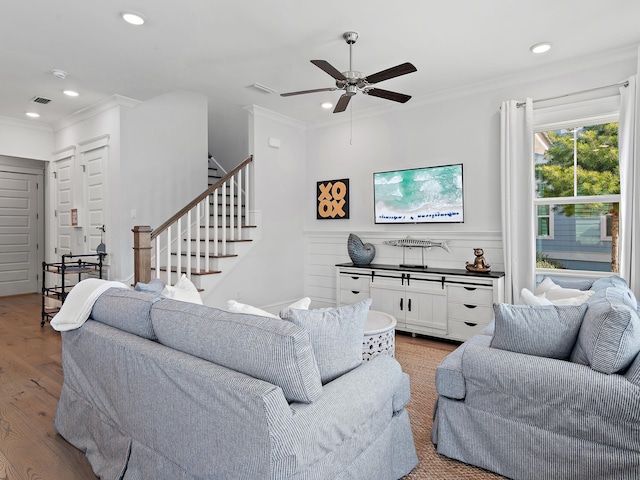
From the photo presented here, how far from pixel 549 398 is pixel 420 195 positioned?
3247 millimetres

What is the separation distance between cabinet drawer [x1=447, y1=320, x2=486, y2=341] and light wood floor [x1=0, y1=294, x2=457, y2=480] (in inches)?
4.5

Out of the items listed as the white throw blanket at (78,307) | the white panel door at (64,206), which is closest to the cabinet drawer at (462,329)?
the white throw blanket at (78,307)

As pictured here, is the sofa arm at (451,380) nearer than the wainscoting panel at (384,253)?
Yes

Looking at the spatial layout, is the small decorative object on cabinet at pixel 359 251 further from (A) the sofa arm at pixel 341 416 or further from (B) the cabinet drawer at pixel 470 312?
(A) the sofa arm at pixel 341 416

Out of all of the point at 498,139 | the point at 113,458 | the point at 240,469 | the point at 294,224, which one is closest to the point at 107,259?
the point at 294,224

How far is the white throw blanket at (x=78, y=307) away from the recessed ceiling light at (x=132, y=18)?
1972 mm

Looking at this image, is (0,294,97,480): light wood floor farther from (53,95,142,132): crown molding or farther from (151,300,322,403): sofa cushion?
(53,95,142,132): crown molding

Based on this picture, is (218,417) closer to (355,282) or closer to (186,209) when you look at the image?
(186,209)

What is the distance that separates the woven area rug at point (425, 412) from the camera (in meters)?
1.92

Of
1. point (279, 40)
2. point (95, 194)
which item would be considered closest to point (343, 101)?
point (279, 40)

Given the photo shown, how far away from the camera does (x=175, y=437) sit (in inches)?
58.9

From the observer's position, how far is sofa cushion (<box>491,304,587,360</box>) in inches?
73.7

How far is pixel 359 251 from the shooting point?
493 centimetres

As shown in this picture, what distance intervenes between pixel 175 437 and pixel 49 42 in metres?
3.46
